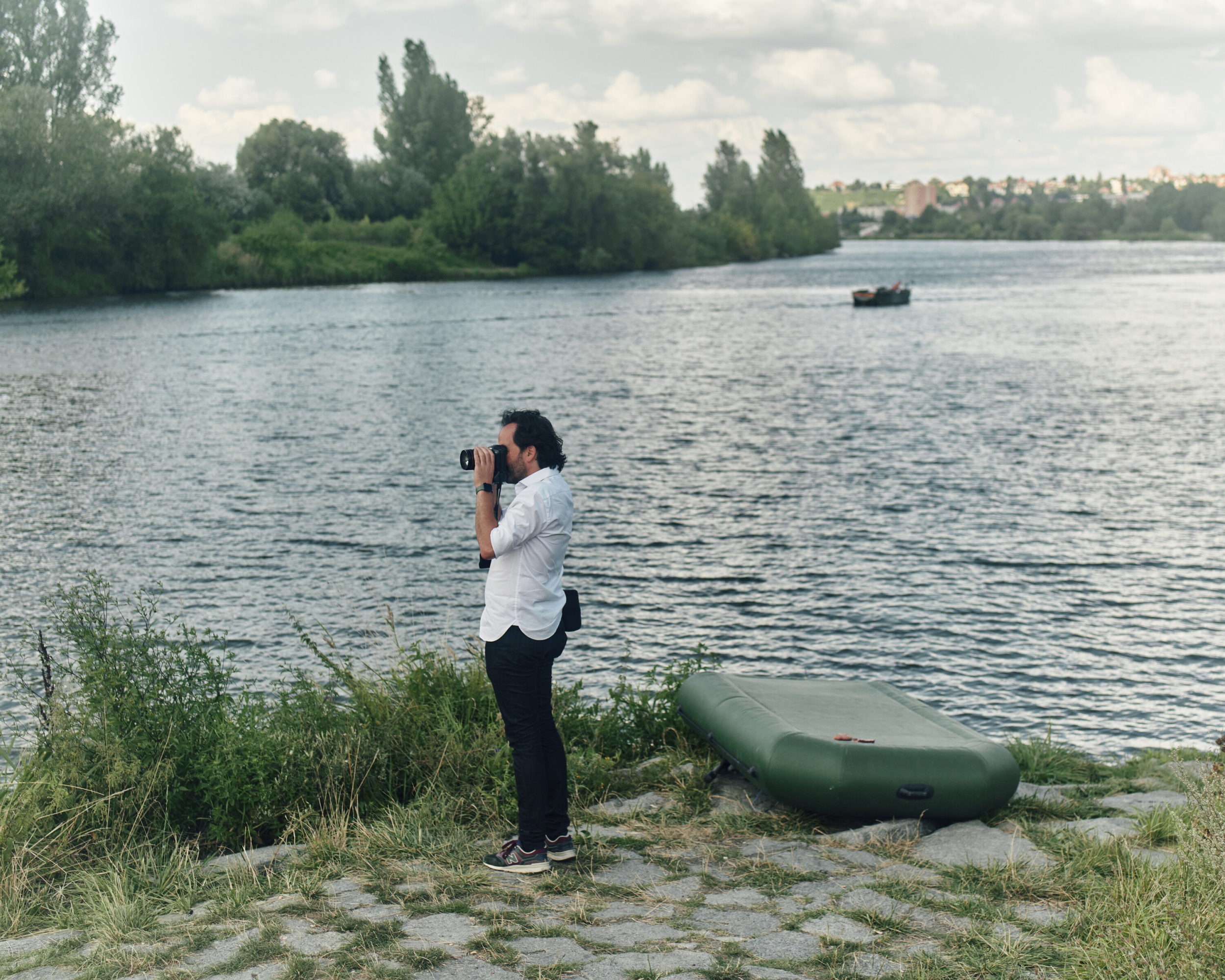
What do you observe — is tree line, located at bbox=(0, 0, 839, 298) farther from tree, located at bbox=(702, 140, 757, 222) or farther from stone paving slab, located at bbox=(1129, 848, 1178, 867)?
stone paving slab, located at bbox=(1129, 848, 1178, 867)

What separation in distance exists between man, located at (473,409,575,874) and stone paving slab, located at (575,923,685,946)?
0.72 metres

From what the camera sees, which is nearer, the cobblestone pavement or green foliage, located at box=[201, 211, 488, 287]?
the cobblestone pavement

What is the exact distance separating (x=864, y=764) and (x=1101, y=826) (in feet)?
4.89

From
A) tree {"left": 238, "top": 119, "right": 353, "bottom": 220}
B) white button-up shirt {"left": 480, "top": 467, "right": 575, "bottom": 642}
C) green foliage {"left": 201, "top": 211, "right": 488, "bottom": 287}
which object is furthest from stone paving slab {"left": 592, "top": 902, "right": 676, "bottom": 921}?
tree {"left": 238, "top": 119, "right": 353, "bottom": 220}

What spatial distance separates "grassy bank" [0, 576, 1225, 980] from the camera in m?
4.65

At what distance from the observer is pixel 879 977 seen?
4438 millimetres

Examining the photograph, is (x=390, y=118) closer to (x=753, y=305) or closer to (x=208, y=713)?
(x=753, y=305)

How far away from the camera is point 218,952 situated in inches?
187

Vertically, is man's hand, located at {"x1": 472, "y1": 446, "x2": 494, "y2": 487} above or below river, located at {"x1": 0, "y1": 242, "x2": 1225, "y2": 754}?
above

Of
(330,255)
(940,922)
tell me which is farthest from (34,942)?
(330,255)

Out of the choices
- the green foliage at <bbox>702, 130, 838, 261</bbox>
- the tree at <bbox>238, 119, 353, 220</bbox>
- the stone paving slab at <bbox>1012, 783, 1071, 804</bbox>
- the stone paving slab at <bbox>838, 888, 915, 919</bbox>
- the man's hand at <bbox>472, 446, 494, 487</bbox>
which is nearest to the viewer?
the stone paving slab at <bbox>838, 888, 915, 919</bbox>

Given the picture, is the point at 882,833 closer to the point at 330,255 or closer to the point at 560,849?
the point at 560,849

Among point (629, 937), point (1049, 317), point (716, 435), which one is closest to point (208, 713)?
point (629, 937)

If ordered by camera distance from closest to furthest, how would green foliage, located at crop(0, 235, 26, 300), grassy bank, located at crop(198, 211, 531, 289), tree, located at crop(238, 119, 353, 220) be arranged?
green foliage, located at crop(0, 235, 26, 300) < grassy bank, located at crop(198, 211, 531, 289) < tree, located at crop(238, 119, 353, 220)
